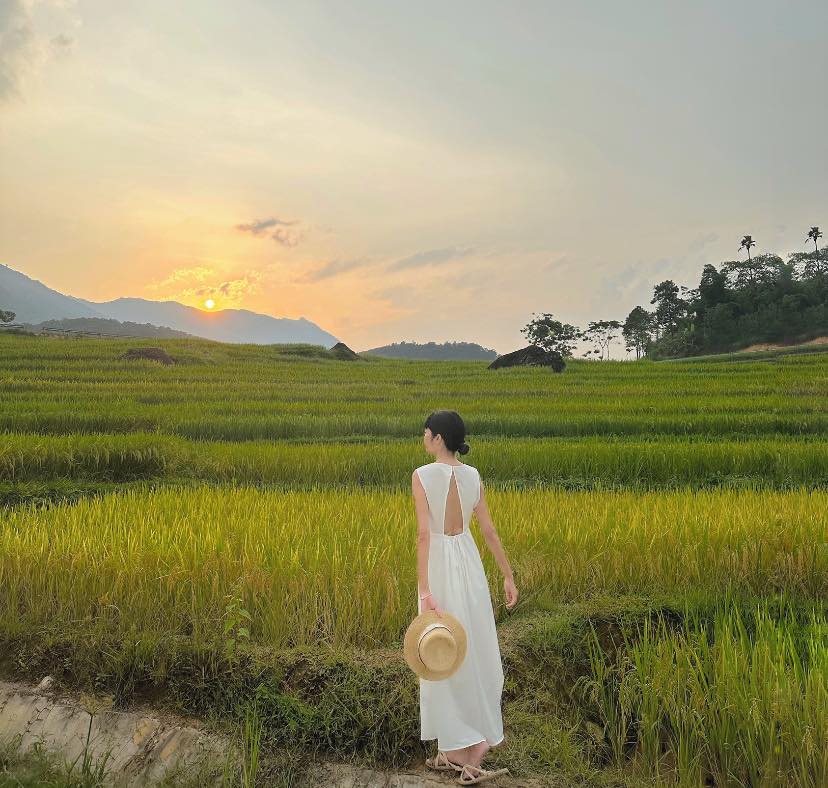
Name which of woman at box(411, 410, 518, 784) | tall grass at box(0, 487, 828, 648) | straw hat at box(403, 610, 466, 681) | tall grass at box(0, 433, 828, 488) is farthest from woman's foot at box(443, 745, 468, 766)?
tall grass at box(0, 433, 828, 488)

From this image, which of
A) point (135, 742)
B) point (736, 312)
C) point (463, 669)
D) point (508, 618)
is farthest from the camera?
point (736, 312)

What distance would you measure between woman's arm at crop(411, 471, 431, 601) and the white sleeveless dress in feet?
0.09

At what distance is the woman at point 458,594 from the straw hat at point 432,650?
14 cm

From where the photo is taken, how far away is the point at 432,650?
2588 mm

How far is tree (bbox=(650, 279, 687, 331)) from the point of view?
63.8 metres

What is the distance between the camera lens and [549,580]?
177 inches

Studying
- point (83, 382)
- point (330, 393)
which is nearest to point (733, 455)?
point (330, 393)

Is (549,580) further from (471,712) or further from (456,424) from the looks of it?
(456,424)

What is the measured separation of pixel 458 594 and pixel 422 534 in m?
0.32

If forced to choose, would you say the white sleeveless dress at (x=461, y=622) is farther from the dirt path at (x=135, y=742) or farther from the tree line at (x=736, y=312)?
the tree line at (x=736, y=312)

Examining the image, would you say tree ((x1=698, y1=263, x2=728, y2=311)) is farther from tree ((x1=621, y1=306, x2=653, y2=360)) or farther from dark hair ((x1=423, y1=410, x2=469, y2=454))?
dark hair ((x1=423, y1=410, x2=469, y2=454))

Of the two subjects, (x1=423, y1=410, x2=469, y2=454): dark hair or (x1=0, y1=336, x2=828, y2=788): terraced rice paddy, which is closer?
(x1=423, y1=410, x2=469, y2=454): dark hair

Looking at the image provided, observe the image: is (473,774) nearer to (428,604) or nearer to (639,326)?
(428,604)

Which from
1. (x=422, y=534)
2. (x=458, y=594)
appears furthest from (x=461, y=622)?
(x=422, y=534)
